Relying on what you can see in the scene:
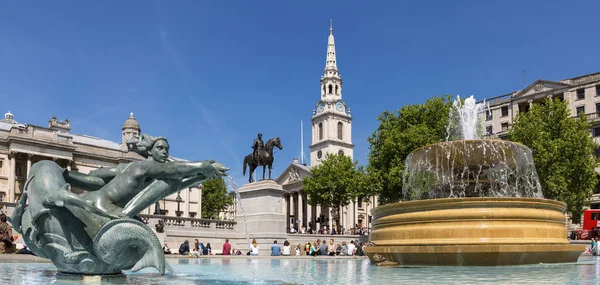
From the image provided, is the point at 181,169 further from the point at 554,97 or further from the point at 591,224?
the point at 554,97

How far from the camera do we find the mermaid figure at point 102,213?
7812 millimetres

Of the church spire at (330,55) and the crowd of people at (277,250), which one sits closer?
→ the crowd of people at (277,250)

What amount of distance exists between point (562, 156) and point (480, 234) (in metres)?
29.6

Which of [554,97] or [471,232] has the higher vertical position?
[554,97]

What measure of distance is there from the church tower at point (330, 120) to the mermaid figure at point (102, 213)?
91760 mm

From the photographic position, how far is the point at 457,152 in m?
18.2

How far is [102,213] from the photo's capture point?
790 cm

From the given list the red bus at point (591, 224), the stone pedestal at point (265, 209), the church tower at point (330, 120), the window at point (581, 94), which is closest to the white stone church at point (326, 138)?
the church tower at point (330, 120)

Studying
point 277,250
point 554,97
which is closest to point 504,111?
point 554,97

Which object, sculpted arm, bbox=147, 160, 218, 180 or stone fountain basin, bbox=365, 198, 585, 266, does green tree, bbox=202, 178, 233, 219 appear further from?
sculpted arm, bbox=147, 160, 218, 180

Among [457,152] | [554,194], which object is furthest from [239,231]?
[554,194]

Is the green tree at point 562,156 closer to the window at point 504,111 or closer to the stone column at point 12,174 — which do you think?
the window at point 504,111

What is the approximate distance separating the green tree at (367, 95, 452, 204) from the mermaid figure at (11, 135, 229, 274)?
1383 inches

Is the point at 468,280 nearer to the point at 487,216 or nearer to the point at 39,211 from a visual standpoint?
the point at 487,216
